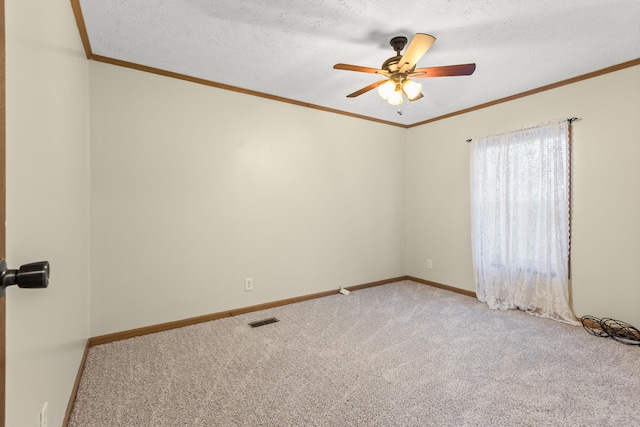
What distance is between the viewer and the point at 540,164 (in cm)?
307

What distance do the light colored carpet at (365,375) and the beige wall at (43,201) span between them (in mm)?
438

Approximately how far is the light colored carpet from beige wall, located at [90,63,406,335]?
42 centimetres

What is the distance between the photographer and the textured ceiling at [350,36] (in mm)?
1920

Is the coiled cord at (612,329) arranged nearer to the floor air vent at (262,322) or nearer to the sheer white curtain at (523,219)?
the sheer white curtain at (523,219)

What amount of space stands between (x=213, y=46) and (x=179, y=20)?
329 mm

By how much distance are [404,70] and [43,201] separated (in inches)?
85.3

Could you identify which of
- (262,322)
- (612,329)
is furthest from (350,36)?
(612,329)

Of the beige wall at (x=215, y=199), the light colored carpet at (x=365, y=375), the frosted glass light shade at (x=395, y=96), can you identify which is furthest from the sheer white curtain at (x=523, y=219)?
the frosted glass light shade at (x=395, y=96)

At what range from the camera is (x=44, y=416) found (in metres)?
1.17

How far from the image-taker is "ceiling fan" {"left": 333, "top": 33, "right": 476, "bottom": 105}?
6.56ft

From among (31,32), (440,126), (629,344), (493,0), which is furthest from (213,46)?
→ (629,344)

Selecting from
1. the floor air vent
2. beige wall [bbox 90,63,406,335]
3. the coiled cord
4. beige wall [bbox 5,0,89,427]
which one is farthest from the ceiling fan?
the coiled cord

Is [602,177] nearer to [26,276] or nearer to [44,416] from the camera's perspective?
[26,276]

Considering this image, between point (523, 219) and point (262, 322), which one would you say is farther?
point (523, 219)
